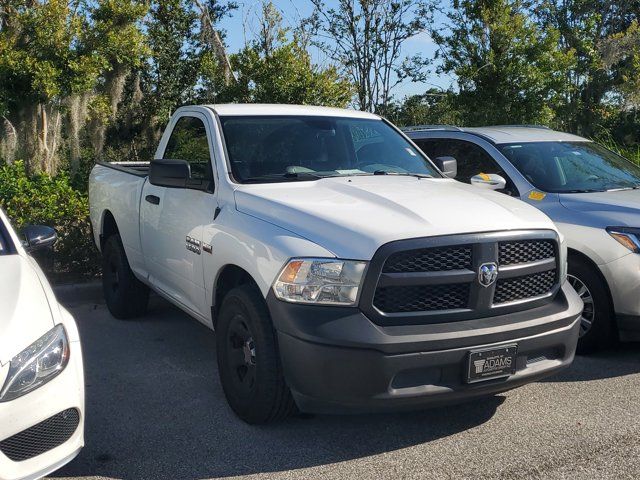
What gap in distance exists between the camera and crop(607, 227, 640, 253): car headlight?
5289 millimetres

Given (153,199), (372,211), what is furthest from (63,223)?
(372,211)

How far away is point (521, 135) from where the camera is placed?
6930 mm

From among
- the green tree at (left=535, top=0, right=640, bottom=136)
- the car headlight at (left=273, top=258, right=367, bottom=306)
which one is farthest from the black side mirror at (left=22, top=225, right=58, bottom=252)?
the green tree at (left=535, top=0, right=640, bottom=136)

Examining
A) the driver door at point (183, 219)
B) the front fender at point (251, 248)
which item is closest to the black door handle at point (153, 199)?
the driver door at point (183, 219)

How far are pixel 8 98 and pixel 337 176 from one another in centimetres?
675

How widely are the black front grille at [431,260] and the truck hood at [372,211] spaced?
0.08 m

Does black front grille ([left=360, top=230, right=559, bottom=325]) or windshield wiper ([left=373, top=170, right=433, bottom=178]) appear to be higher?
windshield wiper ([left=373, top=170, right=433, bottom=178])

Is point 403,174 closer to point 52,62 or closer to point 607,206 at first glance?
point 607,206

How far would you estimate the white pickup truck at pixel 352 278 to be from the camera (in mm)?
3668

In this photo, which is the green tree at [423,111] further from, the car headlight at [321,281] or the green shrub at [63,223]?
the car headlight at [321,281]

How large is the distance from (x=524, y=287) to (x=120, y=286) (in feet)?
12.3

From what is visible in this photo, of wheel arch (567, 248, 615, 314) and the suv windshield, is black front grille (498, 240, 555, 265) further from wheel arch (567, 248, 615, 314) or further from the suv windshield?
the suv windshield

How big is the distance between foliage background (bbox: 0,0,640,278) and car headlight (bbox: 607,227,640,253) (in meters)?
4.98

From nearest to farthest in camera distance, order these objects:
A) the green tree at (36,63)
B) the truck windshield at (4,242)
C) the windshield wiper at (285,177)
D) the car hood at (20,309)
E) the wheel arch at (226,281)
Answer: the car hood at (20,309)
the truck windshield at (4,242)
the wheel arch at (226,281)
the windshield wiper at (285,177)
the green tree at (36,63)
